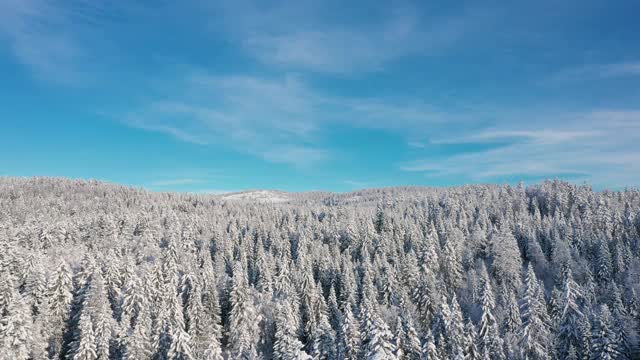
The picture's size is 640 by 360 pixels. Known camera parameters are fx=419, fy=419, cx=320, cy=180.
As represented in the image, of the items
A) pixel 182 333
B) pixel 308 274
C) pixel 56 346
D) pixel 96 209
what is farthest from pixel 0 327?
pixel 96 209

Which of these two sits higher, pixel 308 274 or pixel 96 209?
pixel 96 209

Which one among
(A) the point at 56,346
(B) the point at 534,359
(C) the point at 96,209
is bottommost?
(B) the point at 534,359

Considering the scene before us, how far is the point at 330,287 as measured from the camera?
102m

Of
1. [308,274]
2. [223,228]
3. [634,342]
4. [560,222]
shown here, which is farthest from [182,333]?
[560,222]

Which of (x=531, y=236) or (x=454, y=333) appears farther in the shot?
(x=531, y=236)

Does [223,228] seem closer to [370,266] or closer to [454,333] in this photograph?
[370,266]

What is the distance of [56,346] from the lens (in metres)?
67.6

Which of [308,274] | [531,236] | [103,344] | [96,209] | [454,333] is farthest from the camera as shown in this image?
[96,209]

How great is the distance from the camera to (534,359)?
2347 inches

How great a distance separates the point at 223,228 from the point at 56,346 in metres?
79.8

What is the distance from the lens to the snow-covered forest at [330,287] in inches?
2309

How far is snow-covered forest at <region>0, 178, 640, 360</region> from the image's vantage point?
58656mm

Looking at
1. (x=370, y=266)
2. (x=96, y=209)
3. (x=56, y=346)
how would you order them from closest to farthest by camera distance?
(x=56, y=346)
(x=370, y=266)
(x=96, y=209)

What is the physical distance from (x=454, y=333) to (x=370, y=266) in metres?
44.0
